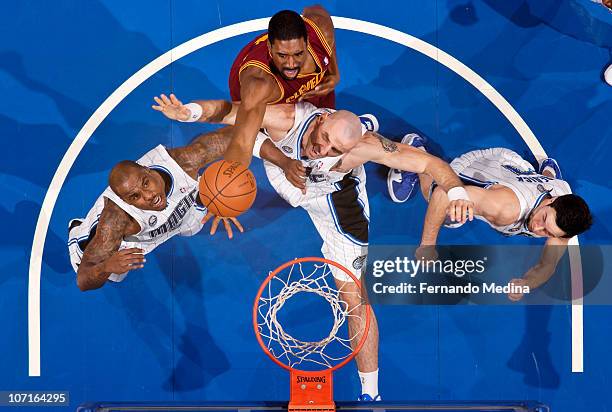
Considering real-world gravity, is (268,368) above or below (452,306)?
below

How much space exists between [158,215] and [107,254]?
38cm

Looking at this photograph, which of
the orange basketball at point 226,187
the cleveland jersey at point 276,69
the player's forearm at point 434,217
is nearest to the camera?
the orange basketball at point 226,187

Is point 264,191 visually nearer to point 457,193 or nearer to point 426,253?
point 426,253

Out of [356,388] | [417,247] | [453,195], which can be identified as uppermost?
[453,195]

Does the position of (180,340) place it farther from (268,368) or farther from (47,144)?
(47,144)

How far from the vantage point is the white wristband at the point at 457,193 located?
14.5ft

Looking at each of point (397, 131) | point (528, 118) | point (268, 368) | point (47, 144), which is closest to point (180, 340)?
point (268, 368)

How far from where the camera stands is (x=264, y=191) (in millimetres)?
4457

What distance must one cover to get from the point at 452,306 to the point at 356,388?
2.51ft

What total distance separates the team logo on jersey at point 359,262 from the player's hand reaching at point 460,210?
1.87 ft

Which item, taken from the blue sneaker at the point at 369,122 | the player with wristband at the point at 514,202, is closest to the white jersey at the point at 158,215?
the blue sneaker at the point at 369,122

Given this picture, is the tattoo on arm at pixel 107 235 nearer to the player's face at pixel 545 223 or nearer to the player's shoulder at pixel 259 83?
the player's shoulder at pixel 259 83

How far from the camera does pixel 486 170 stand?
4.48m

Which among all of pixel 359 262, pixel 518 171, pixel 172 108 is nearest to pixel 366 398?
pixel 359 262
